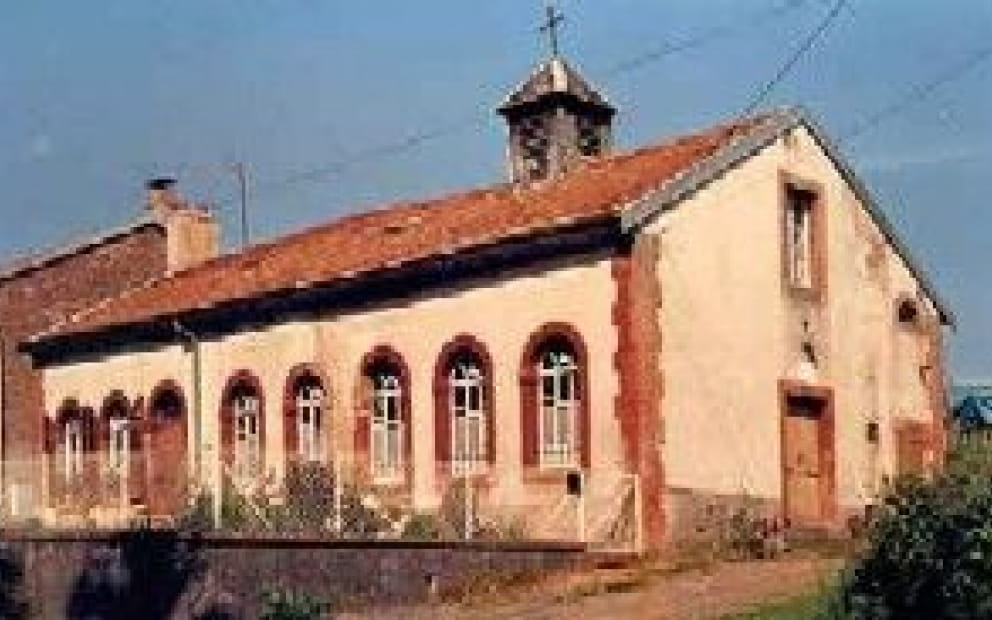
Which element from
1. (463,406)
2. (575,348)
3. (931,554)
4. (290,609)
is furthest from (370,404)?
(931,554)

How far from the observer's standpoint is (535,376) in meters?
27.9

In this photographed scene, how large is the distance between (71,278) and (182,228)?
2.73m

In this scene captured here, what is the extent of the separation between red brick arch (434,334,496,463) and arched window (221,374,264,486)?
14.1 feet

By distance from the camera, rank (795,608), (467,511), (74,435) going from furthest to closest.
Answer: (74,435)
(467,511)
(795,608)

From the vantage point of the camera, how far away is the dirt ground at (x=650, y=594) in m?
20.6

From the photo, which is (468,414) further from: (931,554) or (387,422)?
(931,554)

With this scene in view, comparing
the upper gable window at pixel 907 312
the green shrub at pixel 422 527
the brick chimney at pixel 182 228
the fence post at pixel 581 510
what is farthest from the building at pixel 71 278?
the upper gable window at pixel 907 312

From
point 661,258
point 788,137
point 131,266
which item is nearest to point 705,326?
point 661,258

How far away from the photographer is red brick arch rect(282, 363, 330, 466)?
103ft

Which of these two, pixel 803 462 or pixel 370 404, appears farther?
pixel 370 404

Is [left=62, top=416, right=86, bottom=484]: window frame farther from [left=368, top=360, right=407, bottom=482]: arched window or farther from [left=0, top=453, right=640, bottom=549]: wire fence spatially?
[left=368, top=360, right=407, bottom=482]: arched window

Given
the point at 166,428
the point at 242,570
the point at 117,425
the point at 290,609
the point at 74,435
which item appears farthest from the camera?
the point at 74,435

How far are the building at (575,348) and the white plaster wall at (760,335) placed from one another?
5cm

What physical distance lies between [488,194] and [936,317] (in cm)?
849
